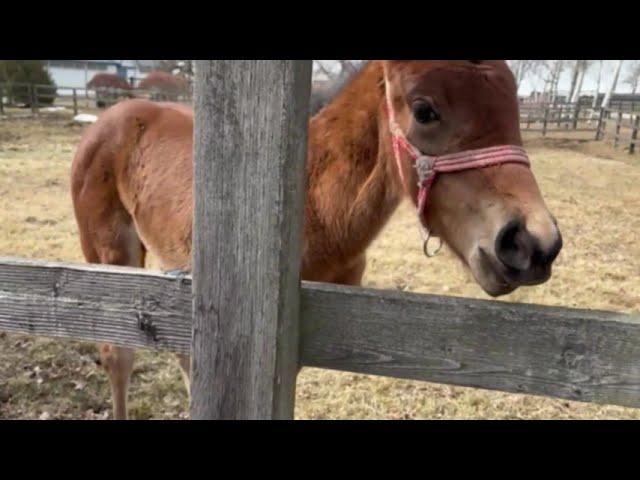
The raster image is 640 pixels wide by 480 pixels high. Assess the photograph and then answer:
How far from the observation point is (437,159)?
5.91 feet

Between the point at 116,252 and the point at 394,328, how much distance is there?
2.88m

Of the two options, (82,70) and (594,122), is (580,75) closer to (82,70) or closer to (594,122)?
(594,122)

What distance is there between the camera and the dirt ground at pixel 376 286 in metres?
3.69

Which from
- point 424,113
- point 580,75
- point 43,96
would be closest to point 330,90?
point 424,113

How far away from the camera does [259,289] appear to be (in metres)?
1.19

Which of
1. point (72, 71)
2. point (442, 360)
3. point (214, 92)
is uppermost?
point (72, 71)

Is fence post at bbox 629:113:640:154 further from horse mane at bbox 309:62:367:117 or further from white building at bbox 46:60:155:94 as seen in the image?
white building at bbox 46:60:155:94

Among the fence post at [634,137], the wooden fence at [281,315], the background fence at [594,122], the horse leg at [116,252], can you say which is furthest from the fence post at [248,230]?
the fence post at [634,137]

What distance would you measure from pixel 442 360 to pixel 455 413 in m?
2.65

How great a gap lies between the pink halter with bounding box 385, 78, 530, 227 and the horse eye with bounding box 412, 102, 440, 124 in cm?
10

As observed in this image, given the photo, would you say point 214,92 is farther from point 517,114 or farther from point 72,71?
point 72,71

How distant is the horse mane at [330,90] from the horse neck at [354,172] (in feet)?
0.37

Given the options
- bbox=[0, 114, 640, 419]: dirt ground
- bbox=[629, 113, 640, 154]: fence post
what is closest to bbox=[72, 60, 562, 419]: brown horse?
bbox=[0, 114, 640, 419]: dirt ground
